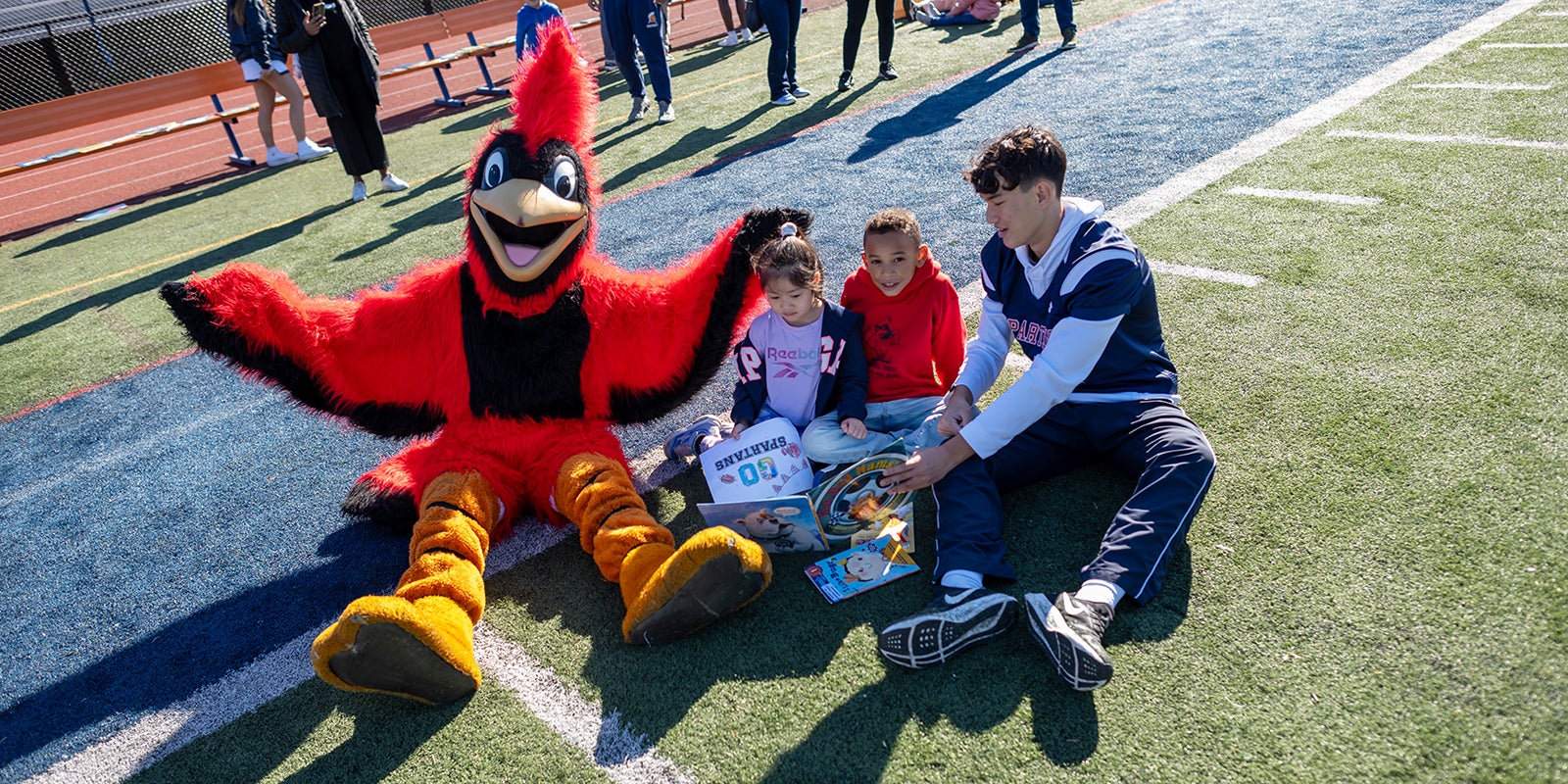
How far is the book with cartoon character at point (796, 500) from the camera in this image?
2775mm

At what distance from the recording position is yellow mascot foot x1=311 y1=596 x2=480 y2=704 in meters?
2.25

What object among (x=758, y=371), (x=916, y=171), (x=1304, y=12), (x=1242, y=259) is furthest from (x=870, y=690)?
(x=1304, y=12)

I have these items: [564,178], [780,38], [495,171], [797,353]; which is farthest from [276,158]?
[797,353]

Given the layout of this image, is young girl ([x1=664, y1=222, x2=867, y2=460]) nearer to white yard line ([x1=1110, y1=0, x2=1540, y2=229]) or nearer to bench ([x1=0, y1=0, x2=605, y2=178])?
white yard line ([x1=1110, y1=0, x2=1540, y2=229])

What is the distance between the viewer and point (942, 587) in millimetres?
2533

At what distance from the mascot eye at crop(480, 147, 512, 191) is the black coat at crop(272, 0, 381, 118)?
508cm

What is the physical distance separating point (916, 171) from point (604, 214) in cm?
226

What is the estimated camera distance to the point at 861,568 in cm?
275

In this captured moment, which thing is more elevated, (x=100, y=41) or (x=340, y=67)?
(x=100, y=41)

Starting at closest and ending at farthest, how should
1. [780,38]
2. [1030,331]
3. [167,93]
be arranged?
[1030,331], [780,38], [167,93]

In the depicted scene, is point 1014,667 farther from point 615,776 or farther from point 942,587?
point 615,776

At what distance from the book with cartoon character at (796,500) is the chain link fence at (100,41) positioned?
2146cm

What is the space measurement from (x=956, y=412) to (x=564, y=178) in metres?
1.48

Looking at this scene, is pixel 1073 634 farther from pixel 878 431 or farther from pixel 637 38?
pixel 637 38
